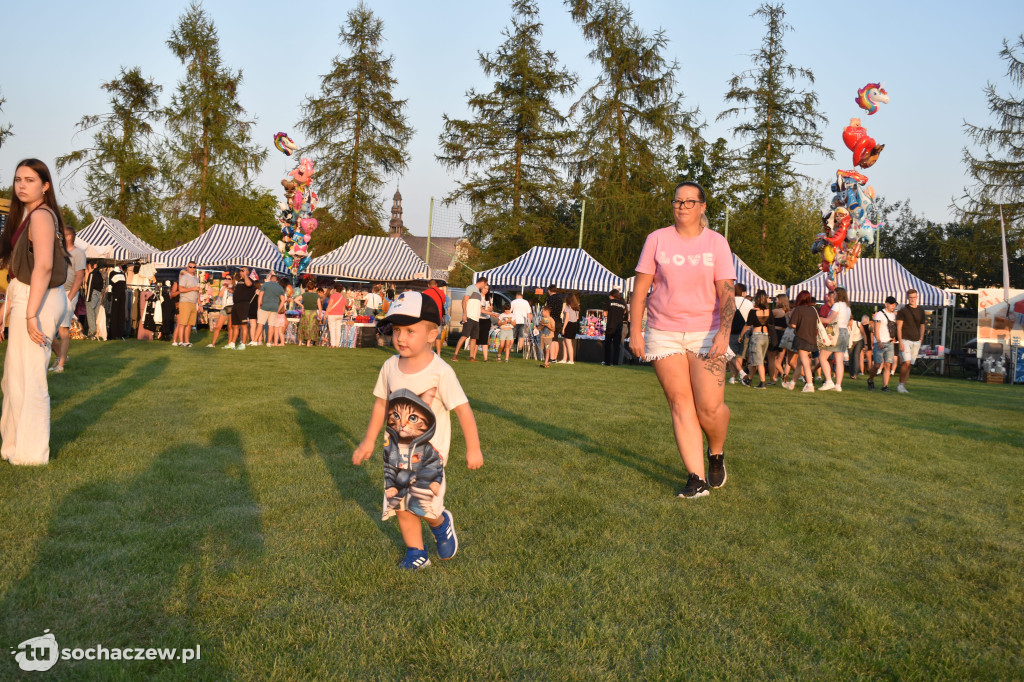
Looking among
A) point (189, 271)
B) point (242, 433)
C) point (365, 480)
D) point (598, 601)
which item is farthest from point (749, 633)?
point (189, 271)

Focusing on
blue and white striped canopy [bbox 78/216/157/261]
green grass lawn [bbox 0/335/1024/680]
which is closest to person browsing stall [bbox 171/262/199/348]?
blue and white striped canopy [bbox 78/216/157/261]

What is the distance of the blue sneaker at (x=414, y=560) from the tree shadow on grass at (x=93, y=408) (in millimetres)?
→ 3349

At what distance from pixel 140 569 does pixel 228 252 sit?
29.4 m

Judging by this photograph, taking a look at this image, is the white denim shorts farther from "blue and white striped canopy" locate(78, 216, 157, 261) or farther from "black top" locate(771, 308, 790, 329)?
"blue and white striped canopy" locate(78, 216, 157, 261)

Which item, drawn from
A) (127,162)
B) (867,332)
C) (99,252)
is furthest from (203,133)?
(867,332)

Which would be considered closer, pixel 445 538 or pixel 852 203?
pixel 445 538

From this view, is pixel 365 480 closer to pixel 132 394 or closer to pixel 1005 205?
pixel 132 394

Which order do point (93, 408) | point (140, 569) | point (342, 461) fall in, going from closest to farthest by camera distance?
point (140, 569) < point (342, 461) < point (93, 408)

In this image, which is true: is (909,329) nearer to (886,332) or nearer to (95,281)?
(886,332)

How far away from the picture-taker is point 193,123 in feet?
140

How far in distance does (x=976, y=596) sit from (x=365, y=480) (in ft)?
11.7

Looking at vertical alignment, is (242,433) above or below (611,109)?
below

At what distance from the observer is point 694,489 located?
534 centimetres

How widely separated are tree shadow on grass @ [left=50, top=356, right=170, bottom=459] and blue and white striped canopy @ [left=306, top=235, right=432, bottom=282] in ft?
53.8
